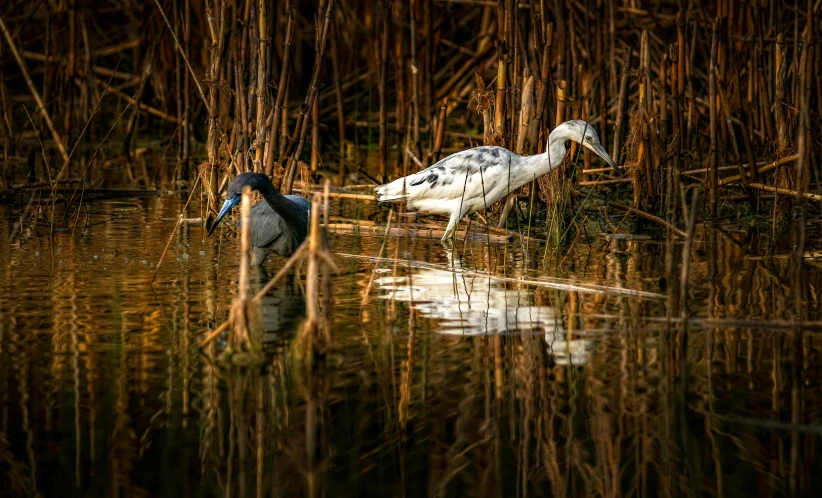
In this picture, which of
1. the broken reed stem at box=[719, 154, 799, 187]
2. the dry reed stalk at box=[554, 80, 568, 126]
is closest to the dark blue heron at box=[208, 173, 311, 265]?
the dry reed stalk at box=[554, 80, 568, 126]

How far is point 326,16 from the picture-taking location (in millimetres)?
6773

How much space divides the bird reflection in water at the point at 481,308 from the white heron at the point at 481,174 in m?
1.13

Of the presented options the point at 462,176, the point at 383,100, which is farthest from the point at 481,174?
the point at 383,100

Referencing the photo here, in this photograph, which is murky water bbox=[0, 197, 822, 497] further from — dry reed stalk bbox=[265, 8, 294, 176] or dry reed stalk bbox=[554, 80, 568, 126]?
dry reed stalk bbox=[554, 80, 568, 126]

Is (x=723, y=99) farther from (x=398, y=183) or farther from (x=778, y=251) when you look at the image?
(x=398, y=183)

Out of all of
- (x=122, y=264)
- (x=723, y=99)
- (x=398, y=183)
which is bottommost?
(x=122, y=264)

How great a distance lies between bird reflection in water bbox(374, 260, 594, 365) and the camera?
442 centimetres

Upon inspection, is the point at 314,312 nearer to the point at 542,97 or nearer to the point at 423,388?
the point at 423,388

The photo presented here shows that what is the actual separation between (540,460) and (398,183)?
4232mm

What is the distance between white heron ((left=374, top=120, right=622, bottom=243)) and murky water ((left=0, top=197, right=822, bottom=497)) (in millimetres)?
1179

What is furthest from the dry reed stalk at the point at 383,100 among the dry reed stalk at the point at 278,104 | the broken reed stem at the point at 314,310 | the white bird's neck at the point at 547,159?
the broken reed stem at the point at 314,310

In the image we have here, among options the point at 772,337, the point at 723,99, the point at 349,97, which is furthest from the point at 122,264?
the point at 349,97

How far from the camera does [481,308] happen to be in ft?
16.6

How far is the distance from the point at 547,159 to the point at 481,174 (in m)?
0.39
